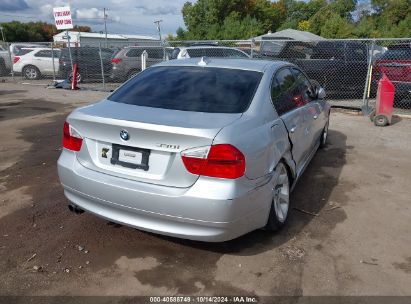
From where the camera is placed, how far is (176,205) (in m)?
2.93

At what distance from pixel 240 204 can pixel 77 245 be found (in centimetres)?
156

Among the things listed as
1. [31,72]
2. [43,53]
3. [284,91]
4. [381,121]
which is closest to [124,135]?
[284,91]

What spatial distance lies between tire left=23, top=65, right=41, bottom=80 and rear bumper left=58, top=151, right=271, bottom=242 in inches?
697

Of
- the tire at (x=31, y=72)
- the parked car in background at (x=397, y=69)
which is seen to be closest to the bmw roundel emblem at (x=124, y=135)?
the parked car in background at (x=397, y=69)

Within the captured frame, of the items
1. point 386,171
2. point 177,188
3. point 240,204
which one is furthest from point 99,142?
point 386,171

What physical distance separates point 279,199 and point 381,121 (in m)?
6.01

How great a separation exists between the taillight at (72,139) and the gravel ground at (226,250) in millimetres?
870

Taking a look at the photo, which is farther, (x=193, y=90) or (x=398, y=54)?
(x=398, y=54)

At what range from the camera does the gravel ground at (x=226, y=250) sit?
3.02m

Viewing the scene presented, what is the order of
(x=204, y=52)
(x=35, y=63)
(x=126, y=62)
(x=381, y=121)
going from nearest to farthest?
(x=381, y=121) < (x=204, y=52) < (x=126, y=62) < (x=35, y=63)

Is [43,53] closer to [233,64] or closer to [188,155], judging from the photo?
[233,64]

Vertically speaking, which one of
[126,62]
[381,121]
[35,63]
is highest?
[126,62]

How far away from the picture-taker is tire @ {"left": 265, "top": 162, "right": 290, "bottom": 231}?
3551 millimetres

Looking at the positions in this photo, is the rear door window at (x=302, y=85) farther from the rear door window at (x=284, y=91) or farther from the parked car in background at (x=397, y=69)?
the parked car in background at (x=397, y=69)
